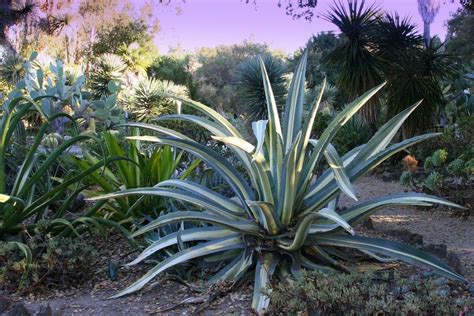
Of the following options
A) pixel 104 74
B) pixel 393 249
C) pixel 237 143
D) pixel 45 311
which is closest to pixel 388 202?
pixel 393 249

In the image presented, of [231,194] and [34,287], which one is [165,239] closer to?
[34,287]

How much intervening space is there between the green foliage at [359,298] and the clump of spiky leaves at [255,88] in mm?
9388

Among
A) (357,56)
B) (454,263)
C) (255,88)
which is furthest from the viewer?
(255,88)

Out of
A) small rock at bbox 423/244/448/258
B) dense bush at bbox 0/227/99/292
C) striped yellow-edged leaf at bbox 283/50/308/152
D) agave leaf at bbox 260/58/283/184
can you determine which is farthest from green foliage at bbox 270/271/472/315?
dense bush at bbox 0/227/99/292

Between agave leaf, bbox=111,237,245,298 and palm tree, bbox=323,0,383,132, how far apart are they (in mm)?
6365

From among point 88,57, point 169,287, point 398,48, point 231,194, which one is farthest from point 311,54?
point 169,287

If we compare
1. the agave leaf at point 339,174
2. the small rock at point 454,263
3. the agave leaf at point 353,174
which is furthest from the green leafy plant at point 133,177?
the small rock at point 454,263

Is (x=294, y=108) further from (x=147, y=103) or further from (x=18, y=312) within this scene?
(x=147, y=103)

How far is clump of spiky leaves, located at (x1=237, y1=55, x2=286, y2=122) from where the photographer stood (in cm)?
1216

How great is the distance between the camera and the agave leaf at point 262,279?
110 inches

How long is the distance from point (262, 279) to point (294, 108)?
1.20 meters

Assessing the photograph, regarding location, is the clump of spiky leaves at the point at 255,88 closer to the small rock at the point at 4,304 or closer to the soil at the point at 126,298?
the soil at the point at 126,298

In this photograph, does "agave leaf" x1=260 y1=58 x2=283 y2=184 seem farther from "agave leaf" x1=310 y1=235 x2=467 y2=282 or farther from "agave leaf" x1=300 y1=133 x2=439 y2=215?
"agave leaf" x1=310 y1=235 x2=467 y2=282

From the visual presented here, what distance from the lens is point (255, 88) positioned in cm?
1245
